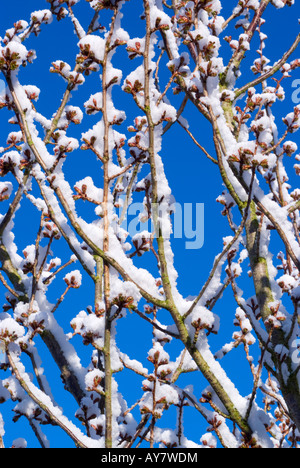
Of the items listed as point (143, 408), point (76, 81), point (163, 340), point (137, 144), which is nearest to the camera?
point (143, 408)

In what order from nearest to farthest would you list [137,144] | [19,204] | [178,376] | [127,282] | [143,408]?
[127,282]
[143,408]
[137,144]
[178,376]
[19,204]

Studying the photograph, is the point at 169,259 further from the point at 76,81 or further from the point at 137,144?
the point at 76,81

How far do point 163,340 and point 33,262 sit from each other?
1.09 m

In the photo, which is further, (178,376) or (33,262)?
(33,262)

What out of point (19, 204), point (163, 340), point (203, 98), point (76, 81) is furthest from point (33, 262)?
point (203, 98)

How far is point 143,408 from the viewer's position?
89.1 inches

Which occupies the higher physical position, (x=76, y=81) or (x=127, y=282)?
(x=76, y=81)

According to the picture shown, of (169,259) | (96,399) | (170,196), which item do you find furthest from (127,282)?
(96,399)

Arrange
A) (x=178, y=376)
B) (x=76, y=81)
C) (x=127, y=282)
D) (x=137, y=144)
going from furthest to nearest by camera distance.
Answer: (x=76, y=81) < (x=178, y=376) < (x=137, y=144) < (x=127, y=282)

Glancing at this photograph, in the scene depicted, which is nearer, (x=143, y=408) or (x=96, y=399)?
(x=143, y=408)

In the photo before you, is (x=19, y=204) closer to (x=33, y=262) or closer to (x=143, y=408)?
(x=33, y=262)

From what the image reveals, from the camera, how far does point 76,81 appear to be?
3.19 meters
